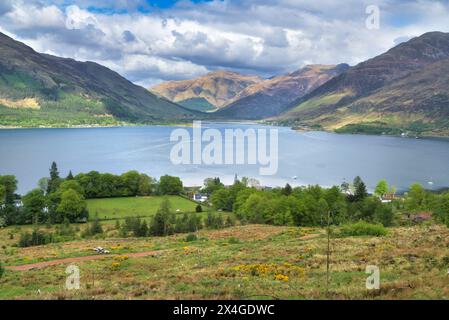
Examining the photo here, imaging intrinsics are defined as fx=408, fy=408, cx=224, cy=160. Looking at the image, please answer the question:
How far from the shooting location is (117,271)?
25188 mm

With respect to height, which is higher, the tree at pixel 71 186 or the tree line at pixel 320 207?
the tree at pixel 71 186

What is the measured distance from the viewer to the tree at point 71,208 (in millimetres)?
71938

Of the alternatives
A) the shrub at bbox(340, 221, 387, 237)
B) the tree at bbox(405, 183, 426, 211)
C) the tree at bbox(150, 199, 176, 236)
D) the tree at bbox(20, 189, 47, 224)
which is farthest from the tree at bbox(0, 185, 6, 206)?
the tree at bbox(405, 183, 426, 211)

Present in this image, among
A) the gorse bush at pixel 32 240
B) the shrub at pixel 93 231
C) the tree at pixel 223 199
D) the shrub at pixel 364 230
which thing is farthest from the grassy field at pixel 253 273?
the tree at pixel 223 199

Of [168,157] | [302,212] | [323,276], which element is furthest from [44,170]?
[323,276]

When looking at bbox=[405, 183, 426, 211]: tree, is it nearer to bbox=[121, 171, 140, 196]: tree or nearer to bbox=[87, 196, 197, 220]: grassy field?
bbox=[87, 196, 197, 220]: grassy field

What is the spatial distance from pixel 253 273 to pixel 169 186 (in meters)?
74.0

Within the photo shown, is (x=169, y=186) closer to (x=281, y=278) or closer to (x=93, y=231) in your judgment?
(x=93, y=231)

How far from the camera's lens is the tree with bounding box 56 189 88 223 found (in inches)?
2832

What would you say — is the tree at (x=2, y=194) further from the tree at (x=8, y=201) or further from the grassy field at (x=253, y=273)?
the grassy field at (x=253, y=273)

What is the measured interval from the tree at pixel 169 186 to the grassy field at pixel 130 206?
3368 mm

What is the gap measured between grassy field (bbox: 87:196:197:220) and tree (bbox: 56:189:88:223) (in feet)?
8.12

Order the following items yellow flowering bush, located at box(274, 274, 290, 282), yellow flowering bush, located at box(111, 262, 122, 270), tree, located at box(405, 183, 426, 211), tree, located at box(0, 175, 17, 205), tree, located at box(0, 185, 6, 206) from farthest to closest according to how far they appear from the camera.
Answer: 1. tree, located at box(0, 175, 17, 205)
2. tree, located at box(0, 185, 6, 206)
3. tree, located at box(405, 183, 426, 211)
4. yellow flowering bush, located at box(111, 262, 122, 270)
5. yellow flowering bush, located at box(274, 274, 290, 282)

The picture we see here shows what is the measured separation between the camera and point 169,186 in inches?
3706
